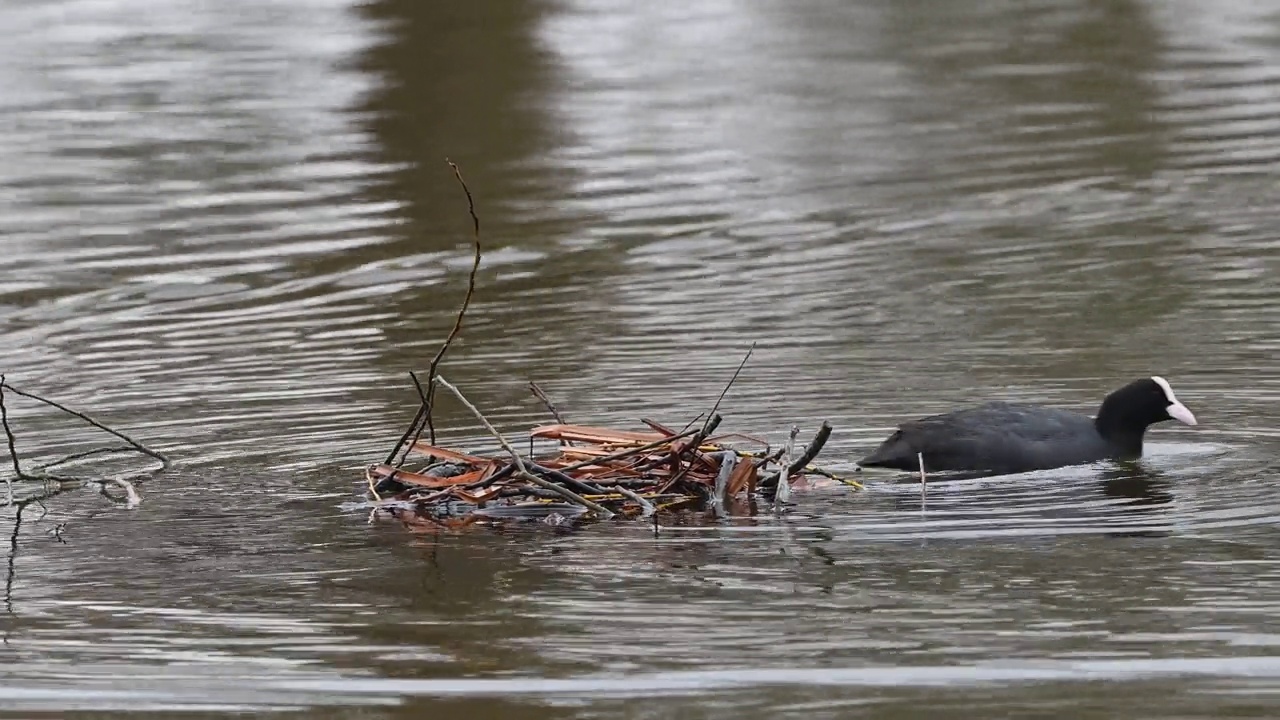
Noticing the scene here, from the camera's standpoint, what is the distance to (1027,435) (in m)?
8.68

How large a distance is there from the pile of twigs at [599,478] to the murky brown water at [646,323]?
201 millimetres

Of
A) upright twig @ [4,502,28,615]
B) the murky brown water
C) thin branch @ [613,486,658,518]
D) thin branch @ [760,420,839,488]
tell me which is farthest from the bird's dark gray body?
upright twig @ [4,502,28,615]

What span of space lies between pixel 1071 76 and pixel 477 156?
546 centimetres

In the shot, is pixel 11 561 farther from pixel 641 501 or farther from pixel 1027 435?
pixel 1027 435

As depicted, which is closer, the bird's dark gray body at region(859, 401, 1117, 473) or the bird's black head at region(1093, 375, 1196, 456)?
the bird's dark gray body at region(859, 401, 1117, 473)

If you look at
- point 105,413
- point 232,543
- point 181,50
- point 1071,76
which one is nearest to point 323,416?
point 105,413

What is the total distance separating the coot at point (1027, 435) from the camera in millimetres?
8633

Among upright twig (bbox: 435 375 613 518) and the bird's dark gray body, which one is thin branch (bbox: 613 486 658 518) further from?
the bird's dark gray body

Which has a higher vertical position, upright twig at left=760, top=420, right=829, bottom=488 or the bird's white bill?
upright twig at left=760, top=420, right=829, bottom=488

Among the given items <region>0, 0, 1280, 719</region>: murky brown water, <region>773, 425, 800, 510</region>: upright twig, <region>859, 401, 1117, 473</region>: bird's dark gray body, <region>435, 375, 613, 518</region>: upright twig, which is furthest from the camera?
<region>859, 401, 1117, 473</region>: bird's dark gray body

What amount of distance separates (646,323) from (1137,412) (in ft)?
11.4

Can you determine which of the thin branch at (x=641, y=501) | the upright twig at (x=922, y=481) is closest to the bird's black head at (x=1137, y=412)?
the upright twig at (x=922, y=481)

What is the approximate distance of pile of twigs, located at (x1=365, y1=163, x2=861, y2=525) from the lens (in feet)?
26.2

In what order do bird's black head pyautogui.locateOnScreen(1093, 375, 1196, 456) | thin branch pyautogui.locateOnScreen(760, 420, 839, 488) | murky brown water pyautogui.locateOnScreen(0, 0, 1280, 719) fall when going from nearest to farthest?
murky brown water pyautogui.locateOnScreen(0, 0, 1280, 719) → thin branch pyautogui.locateOnScreen(760, 420, 839, 488) → bird's black head pyautogui.locateOnScreen(1093, 375, 1196, 456)
